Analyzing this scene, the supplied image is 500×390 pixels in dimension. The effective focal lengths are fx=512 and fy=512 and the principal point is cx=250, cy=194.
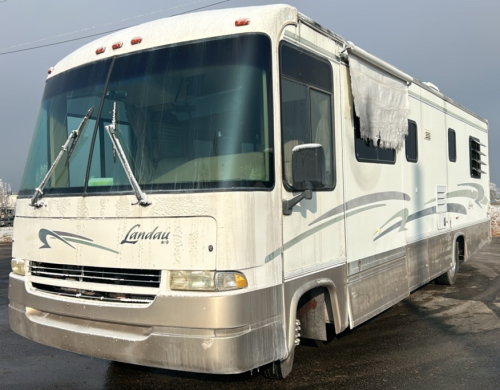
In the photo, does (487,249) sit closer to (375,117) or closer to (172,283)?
(375,117)

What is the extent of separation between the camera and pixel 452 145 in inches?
343

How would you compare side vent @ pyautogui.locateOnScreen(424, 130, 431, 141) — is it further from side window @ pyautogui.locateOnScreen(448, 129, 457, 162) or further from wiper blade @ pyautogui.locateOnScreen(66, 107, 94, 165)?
wiper blade @ pyautogui.locateOnScreen(66, 107, 94, 165)

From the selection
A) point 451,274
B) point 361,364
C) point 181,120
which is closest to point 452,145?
point 451,274

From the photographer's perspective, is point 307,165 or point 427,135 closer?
point 307,165

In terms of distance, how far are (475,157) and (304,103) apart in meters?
6.98

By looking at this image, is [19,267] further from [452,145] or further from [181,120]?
[452,145]

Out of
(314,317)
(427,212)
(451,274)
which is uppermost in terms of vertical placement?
(427,212)

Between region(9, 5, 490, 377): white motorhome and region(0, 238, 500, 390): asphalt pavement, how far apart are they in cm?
46

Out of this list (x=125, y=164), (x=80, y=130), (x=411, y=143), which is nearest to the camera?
(x=125, y=164)

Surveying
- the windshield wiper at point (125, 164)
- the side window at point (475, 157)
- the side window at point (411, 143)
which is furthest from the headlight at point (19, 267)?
the side window at point (475, 157)

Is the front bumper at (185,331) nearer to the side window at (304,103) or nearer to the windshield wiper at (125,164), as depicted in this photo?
the windshield wiper at (125,164)

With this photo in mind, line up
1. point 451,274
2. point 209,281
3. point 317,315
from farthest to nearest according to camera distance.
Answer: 1. point 451,274
2. point 317,315
3. point 209,281

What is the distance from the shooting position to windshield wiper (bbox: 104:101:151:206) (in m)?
3.82

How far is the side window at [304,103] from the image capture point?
4086mm
